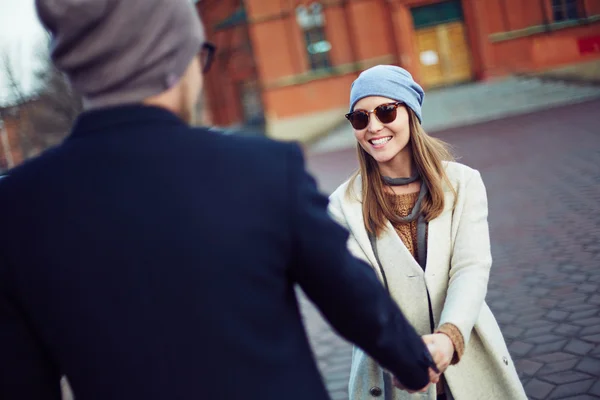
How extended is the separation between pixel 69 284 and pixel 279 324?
370 millimetres

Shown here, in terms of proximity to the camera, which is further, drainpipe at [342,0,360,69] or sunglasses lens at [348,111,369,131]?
drainpipe at [342,0,360,69]

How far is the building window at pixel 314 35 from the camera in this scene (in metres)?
24.9

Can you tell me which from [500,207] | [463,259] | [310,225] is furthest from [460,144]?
[310,225]

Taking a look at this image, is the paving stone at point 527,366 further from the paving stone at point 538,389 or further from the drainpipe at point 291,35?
the drainpipe at point 291,35

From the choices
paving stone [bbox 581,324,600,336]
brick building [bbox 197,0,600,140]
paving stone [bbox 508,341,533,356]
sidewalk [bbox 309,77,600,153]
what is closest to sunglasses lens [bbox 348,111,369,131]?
paving stone [bbox 508,341,533,356]

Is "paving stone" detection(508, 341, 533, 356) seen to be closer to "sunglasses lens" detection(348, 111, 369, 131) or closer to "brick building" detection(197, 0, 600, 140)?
"sunglasses lens" detection(348, 111, 369, 131)

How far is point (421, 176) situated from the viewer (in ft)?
7.37

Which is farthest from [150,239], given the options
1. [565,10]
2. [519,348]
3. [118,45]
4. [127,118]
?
[565,10]

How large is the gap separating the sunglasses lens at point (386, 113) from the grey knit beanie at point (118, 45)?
1.28m

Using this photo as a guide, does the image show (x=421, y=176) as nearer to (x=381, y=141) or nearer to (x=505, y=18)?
(x=381, y=141)

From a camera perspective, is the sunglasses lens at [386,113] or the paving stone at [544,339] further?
the paving stone at [544,339]

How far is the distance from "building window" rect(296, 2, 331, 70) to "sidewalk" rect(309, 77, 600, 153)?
11.3ft

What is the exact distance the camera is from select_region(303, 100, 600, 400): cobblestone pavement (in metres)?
3.66

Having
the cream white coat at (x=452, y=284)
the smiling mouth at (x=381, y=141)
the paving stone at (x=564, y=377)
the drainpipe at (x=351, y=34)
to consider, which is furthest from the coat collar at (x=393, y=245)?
the drainpipe at (x=351, y=34)
